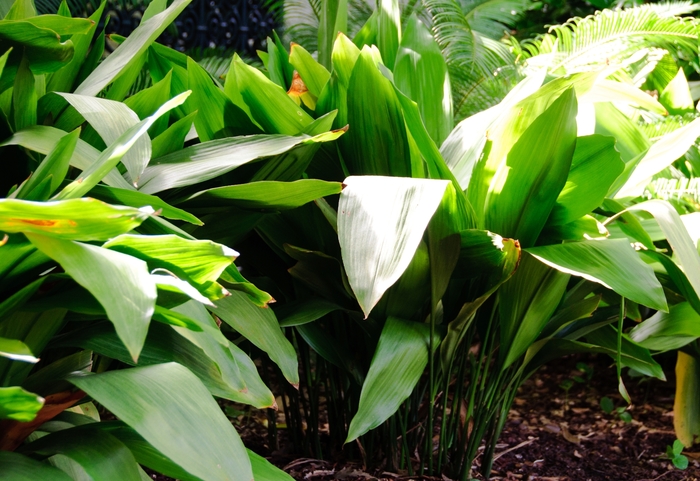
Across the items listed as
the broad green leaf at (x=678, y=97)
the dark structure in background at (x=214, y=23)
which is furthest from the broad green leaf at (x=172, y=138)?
the dark structure in background at (x=214, y=23)

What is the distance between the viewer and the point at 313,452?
1219 mm

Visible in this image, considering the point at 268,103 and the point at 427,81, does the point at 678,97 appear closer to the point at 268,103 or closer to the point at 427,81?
the point at 427,81

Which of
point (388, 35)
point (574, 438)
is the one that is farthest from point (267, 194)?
point (574, 438)

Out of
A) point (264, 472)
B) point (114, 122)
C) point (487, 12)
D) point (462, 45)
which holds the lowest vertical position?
point (264, 472)

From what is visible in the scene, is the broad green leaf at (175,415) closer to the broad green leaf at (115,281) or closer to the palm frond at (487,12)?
the broad green leaf at (115,281)

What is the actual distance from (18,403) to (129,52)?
61 cm

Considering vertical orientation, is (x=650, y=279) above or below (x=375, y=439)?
above

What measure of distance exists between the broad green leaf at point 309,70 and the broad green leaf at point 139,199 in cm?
49

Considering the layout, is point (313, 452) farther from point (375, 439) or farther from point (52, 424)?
point (52, 424)

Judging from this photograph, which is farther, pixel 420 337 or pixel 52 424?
pixel 420 337

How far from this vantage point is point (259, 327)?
0.86m

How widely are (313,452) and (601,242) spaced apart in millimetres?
665

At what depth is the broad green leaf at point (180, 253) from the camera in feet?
1.88

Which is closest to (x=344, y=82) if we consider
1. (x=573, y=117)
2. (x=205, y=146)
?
(x=205, y=146)
